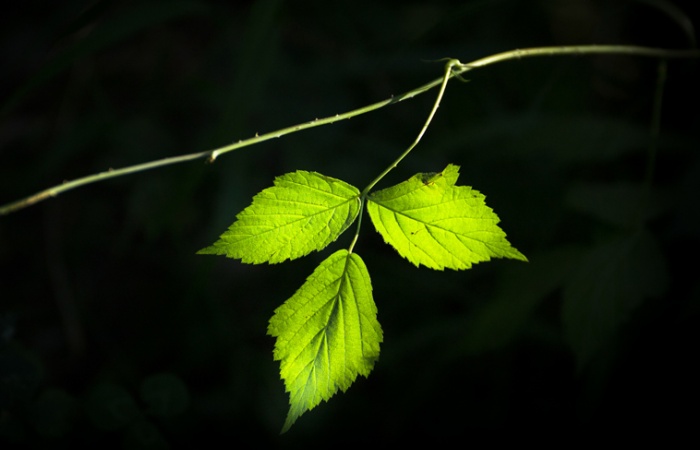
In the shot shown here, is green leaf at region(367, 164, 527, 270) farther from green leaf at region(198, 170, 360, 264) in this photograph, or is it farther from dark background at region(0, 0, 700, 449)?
dark background at region(0, 0, 700, 449)

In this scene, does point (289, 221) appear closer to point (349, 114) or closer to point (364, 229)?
point (349, 114)

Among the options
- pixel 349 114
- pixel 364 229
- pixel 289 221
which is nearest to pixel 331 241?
pixel 289 221

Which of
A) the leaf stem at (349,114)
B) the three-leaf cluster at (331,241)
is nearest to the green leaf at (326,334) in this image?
the three-leaf cluster at (331,241)

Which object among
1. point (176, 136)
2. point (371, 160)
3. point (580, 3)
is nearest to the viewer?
point (371, 160)

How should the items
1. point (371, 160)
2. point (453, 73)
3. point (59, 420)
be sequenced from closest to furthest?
point (453, 73) → point (59, 420) → point (371, 160)

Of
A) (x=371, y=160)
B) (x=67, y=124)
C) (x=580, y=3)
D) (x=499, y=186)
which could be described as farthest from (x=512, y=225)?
(x=67, y=124)

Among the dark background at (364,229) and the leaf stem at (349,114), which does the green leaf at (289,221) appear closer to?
the leaf stem at (349,114)

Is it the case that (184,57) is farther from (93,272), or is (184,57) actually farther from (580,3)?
(580,3)
